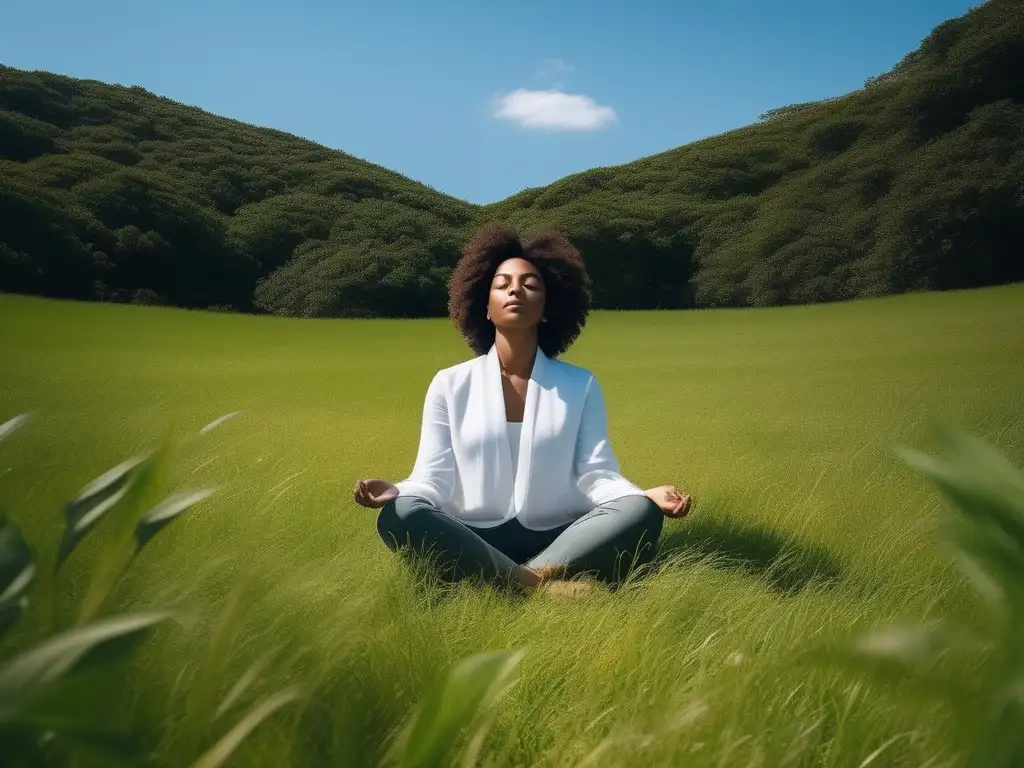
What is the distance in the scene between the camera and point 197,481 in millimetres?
2293

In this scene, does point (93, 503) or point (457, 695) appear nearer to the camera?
point (457, 695)

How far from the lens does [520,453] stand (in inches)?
89.6

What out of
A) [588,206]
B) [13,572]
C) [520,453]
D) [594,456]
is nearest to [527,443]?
[520,453]

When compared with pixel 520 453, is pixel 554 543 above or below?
below

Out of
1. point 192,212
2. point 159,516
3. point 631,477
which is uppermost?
point 192,212

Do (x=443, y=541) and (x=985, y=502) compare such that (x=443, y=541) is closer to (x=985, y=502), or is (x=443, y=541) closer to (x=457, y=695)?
(x=457, y=695)

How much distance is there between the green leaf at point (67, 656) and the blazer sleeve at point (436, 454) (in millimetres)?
1851

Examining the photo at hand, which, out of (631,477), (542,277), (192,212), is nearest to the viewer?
(542,277)

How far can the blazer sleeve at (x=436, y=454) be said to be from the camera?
229cm

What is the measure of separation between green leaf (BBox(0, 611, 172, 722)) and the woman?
165 centimetres

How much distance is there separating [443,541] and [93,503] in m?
1.57

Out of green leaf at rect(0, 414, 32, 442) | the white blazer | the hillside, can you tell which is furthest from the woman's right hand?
the hillside

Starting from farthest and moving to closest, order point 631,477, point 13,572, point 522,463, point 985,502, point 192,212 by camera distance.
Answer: point 192,212, point 631,477, point 522,463, point 13,572, point 985,502

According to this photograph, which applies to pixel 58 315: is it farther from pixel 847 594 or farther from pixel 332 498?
pixel 847 594
